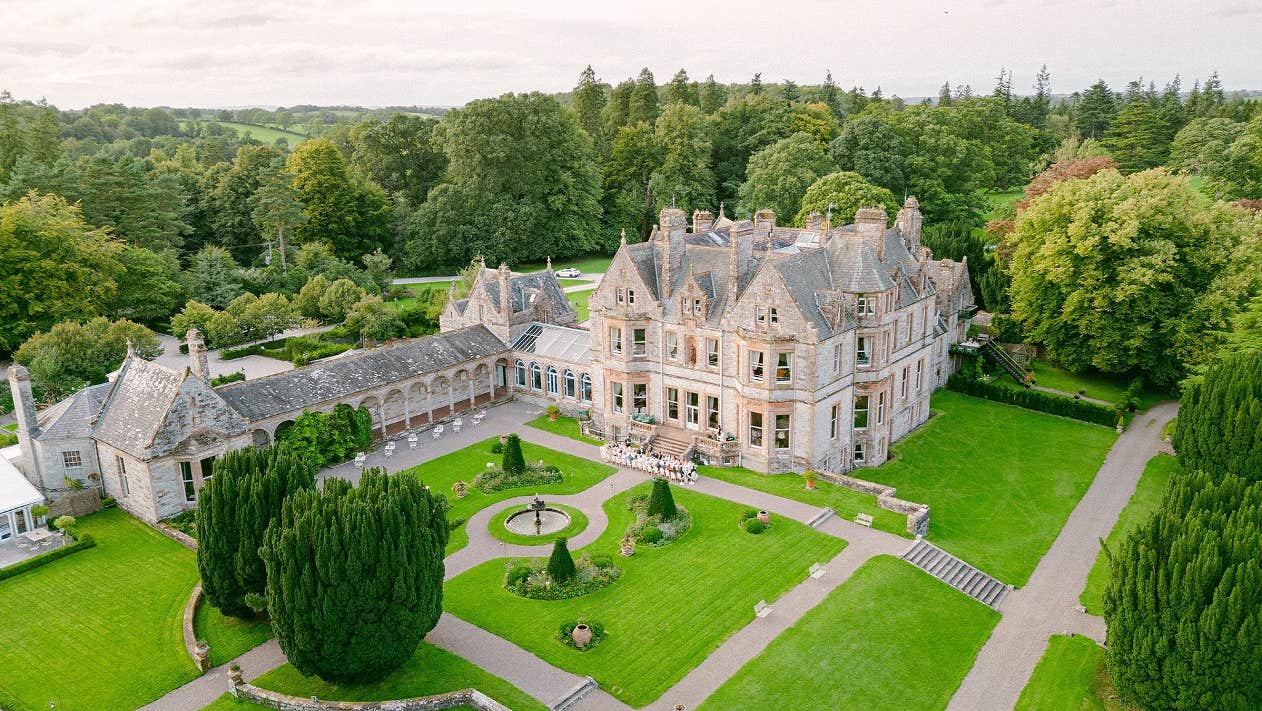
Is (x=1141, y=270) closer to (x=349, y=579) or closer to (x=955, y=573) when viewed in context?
(x=955, y=573)

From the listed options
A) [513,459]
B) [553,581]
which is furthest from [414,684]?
[513,459]

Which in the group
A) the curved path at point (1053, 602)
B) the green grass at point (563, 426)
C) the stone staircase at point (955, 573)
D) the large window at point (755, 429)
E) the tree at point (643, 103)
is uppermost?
the tree at point (643, 103)

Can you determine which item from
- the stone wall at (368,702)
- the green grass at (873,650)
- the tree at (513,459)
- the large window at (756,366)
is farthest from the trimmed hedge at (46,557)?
the large window at (756,366)

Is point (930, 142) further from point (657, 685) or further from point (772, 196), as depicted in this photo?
point (657, 685)

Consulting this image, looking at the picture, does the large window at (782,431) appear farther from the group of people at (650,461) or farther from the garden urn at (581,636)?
the garden urn at (581,636)

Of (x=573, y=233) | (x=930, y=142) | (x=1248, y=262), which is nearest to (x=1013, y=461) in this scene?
(x=1248, y=262)

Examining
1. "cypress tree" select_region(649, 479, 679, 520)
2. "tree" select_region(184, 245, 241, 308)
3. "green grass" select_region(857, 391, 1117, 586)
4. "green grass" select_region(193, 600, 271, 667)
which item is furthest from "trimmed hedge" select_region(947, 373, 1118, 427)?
"tree" select_region(184, 245, 241, 308)
